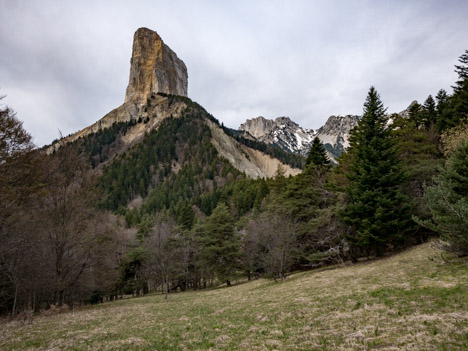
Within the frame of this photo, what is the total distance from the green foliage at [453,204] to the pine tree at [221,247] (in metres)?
28.2

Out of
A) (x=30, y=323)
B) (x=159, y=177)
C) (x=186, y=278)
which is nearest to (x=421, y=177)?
(x=30, y=323)

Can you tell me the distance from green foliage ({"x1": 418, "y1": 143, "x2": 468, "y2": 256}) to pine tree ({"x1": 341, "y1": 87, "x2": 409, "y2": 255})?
7315mm

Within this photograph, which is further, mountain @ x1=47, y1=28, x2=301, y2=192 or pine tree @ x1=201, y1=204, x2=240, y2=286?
mountain @ x1=47, y1=28, x2=301, y2=192

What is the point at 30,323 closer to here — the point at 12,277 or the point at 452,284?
the point at 12,277

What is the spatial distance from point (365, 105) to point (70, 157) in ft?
90.5

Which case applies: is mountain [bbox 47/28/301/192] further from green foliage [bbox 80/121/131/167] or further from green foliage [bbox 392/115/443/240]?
green foliage [bbox 392/115/443/240]

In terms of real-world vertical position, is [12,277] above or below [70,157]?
below

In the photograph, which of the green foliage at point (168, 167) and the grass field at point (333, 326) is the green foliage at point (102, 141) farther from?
the grass field at point (333, 326)

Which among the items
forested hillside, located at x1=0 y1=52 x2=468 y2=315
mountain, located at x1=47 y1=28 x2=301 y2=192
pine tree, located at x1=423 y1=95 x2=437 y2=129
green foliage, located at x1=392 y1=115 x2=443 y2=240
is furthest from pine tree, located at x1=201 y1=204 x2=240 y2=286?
mountain, located at x1=47 y1=28 x2=301 y2=192

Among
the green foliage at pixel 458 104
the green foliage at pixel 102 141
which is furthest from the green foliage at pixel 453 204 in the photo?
the green foliage at pixel 102 141

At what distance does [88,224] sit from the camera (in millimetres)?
22672

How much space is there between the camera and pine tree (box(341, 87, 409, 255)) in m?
21.8

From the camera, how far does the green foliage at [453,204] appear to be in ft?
38.2

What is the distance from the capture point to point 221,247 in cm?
3819
